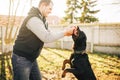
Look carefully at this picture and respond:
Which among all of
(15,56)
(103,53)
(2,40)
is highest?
(15,56)

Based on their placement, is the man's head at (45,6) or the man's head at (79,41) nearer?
the man's head at (45,6)

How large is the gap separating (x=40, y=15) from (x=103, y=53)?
37.7 ft

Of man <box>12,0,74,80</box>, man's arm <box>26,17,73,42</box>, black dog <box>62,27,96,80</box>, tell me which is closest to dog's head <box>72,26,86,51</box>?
black dog <box>62,27,96,80</box>

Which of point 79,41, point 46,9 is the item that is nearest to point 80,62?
point 79,41

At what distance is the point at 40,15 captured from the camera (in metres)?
3.20

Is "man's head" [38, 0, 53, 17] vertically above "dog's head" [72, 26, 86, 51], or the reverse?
"man's head" [38, 0, 53, 17]

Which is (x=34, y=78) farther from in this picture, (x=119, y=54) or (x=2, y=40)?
(x=119, y=54)

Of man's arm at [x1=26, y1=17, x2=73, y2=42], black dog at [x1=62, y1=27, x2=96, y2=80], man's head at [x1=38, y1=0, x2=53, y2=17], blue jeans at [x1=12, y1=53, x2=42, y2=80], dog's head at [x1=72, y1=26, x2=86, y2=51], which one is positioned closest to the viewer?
man's arm at [x1=26, y1=17, x2=73, y2=42]

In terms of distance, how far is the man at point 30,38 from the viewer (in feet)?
9.86

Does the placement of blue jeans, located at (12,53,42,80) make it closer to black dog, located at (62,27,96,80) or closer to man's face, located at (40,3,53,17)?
man's face, located at (40,3,53,17)

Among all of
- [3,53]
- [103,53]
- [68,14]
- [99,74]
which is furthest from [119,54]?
[68,14]

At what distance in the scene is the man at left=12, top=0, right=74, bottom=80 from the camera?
300 centimetres

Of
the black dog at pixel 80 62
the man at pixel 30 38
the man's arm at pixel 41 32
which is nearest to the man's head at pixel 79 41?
the black dog at pixel 80 62

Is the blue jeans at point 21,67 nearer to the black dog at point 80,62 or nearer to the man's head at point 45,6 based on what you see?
the man's head at point 45,6
